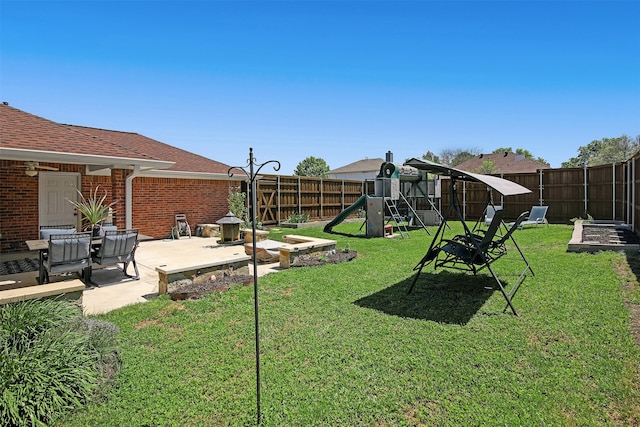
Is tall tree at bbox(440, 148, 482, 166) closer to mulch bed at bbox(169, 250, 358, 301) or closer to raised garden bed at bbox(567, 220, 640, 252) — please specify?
raised garden bed at bbox(567, 220, 640, 252)

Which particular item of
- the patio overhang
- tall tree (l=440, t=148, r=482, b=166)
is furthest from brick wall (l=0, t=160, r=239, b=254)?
tall tree (l=440, t=148, r=482, b=166)

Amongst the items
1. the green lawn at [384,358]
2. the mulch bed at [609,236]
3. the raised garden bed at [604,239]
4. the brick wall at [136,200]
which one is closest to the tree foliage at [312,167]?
the brick wall at [136,200]

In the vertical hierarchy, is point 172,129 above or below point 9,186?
above

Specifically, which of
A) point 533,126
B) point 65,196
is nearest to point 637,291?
point 65,196

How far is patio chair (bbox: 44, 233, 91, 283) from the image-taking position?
208 inches

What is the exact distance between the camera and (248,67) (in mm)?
10805

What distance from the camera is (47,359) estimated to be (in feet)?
8.52

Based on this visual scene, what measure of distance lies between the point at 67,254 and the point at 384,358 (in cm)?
535

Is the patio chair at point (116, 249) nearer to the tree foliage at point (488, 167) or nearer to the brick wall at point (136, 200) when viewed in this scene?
the brick wall at point (136, 200)

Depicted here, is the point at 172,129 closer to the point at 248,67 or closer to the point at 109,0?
the point at 248,67

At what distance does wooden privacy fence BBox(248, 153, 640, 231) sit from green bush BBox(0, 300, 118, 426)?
27.7 ft

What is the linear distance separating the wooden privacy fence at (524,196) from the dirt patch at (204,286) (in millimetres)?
6128

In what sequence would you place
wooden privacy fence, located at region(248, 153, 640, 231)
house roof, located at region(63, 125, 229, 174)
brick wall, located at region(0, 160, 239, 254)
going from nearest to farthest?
brick wall, located at region(0, 160, 239, 254) → wooden privacy fence, located at region(248, 153, 640, 231) → house roof, located at region(63, 125, 229, 174)

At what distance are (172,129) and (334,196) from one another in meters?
8.60
